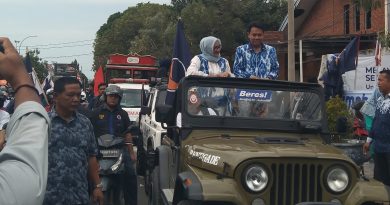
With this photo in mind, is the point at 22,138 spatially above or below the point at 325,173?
above

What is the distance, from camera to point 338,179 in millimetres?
5031

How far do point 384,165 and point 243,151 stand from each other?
9.31 ft

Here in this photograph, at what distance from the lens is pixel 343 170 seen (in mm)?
5020

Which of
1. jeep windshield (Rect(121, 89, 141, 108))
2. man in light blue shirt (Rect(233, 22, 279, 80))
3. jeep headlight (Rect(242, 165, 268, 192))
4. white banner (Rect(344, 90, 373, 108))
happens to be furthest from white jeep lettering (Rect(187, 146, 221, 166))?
jeep windshield (Rect(121, 89, 141, 108))

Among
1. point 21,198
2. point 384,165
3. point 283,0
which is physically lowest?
point 384,165

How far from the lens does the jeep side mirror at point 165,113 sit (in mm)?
5969

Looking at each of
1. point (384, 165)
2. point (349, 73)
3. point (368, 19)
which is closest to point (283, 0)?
point (368, 19)

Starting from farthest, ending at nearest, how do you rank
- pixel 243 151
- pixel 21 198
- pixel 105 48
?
pixel 105 48 → pixel 243 151 → pixel 21 198

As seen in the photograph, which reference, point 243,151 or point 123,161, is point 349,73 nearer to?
point 123,161

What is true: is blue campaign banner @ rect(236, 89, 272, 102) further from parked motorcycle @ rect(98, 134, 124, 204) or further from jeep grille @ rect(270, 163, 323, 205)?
parked motorcycle @ rect(98, 134, 124, 204)

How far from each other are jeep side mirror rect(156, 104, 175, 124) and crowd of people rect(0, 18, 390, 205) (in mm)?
677

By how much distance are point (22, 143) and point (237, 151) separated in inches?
143

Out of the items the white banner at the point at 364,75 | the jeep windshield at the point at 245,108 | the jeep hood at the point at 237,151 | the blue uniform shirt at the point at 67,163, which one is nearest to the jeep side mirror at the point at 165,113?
the jeep windshield at the point at 245,108

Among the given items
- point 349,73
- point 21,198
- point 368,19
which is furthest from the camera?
point 368,19
